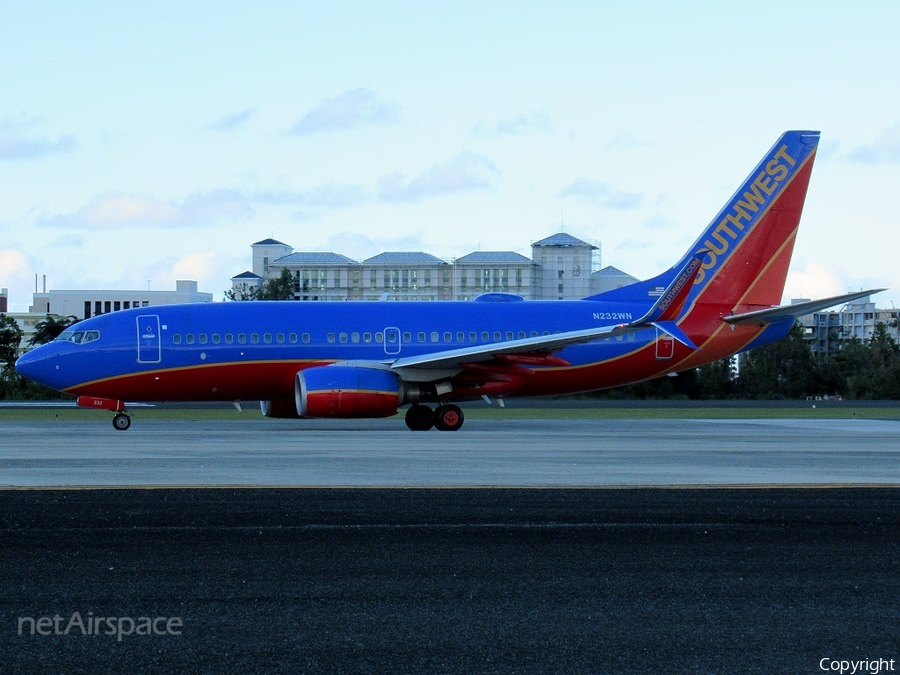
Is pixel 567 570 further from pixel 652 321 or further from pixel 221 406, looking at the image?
pixel 221 406

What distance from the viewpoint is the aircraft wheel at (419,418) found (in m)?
30.8

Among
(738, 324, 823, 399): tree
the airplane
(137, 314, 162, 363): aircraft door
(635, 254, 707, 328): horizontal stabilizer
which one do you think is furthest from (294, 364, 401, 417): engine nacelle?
(738, 324, 823, 399): tree

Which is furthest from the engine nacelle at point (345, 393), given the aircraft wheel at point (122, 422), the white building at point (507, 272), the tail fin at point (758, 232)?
the white building at point (507, 272)

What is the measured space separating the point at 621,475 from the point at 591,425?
17.3 metres

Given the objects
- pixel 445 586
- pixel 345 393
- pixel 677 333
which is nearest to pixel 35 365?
pixel 345 393

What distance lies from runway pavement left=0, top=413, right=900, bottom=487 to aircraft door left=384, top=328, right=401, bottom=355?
7.09ft

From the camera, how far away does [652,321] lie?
101ft

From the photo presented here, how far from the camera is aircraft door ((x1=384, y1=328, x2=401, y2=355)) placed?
1243 inches

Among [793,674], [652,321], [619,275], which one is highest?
[619,275]

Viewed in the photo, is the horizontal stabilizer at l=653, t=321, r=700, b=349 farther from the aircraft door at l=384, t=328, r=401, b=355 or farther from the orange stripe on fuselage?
the orange stripe on fuselage

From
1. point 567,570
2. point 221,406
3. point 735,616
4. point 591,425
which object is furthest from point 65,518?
point 221,406

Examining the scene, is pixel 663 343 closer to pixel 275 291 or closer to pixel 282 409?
pixel 282 409

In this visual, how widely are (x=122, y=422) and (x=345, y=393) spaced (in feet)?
19.3

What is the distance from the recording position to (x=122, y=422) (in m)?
29.9
